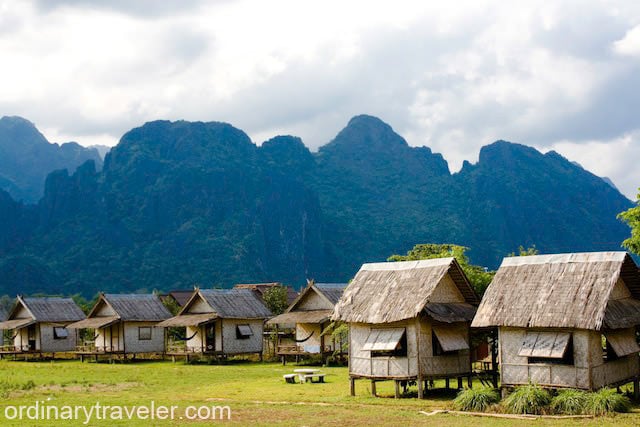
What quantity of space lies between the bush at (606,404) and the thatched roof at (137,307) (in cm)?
3461

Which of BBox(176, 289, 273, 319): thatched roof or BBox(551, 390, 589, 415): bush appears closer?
BBox(551, 390, 589, 415): bush

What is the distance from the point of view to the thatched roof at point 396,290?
25656mm

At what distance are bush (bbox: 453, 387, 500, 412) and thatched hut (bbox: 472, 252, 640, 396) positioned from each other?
66cm

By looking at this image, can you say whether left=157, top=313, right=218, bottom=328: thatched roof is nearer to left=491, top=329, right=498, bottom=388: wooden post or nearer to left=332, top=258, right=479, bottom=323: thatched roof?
left=332, top=258, right=479, bottom=323: thatched roof

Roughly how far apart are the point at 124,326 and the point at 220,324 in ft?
23.7

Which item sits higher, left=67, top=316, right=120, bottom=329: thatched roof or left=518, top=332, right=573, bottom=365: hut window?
left=518, top=332, right=573, bottom=365: hut window

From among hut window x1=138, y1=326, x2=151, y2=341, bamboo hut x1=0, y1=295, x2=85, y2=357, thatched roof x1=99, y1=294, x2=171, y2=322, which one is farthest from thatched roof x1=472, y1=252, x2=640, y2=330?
bamboo hut x1=0, y1=295, x2=85, y2=357

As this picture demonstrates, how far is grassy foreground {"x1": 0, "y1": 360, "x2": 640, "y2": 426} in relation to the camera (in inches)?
816

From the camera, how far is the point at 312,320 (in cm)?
4306

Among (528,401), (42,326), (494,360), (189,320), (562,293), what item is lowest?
(528,401)

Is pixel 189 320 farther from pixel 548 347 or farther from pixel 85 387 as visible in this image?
pixel 548 347

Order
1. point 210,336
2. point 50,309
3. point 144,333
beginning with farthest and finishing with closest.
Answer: point 50,309 < point 144,333 < point 210,336

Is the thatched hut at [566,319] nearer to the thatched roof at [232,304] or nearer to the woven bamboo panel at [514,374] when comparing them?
the woven bamboo panel at [514,374]

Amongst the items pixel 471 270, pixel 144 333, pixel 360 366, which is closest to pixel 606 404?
pixel 360 366
